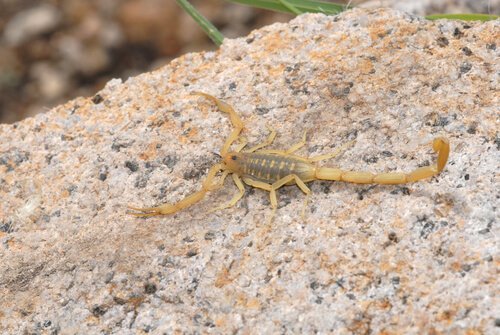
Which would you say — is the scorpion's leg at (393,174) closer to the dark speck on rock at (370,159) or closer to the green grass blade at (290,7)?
the dark speck on rock at (370,159)

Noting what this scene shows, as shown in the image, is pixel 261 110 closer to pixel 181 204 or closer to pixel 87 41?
pixel 181 204

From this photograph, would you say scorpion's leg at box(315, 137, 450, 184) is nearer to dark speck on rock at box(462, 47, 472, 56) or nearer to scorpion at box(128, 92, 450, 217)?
scorpion at box(128, 92, 450, 217)

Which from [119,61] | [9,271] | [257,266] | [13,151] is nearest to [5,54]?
[119,61]

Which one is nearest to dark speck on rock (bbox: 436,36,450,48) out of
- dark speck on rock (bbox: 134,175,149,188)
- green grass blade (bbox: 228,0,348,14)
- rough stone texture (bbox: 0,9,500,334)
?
rough stone texture (bbox: 0,9,500,334)

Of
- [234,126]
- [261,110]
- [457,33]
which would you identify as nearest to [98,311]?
[234,126]

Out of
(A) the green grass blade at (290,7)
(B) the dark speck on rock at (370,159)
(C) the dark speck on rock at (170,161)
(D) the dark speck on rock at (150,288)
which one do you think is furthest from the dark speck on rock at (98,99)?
(B) the dark speck on rock at (370,159)

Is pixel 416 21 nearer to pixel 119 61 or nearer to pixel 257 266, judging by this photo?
pixel 257 266

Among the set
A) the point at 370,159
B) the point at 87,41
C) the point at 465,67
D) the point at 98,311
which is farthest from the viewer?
the point at 87,41
